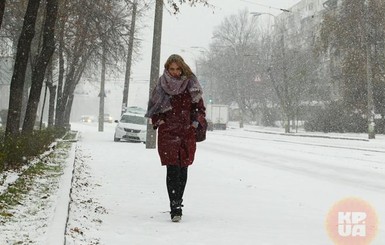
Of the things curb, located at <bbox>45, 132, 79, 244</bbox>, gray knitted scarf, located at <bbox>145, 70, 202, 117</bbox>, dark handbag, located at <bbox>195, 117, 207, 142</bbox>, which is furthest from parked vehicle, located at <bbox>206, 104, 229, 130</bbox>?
gray knitted scarf, located at <bbox>145, 70, 202, 117</bbox>

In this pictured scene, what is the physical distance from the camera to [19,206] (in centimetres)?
623

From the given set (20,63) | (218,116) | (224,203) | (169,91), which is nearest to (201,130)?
(169,91)

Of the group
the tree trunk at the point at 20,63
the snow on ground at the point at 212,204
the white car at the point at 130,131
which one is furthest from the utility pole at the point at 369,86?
the tree trunk at the point at 20,63

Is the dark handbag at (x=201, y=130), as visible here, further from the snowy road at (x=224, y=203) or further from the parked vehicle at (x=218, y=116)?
the parked vehicle at (x=218, y=116)

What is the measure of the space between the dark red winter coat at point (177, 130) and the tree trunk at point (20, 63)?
258 inches

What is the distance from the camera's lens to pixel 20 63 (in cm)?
1177

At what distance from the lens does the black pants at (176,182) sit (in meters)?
6.09

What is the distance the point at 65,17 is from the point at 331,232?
1445 centimetres

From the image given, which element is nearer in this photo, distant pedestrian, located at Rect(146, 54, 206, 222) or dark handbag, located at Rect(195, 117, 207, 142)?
distant pedestrian, located at Rect(146, 54, 206, 222)

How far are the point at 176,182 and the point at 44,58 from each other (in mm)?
8864

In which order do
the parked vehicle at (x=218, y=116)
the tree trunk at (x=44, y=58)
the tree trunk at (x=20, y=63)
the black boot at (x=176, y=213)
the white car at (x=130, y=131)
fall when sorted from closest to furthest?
1. the black boot at (x=176, y=213)
2. the tree trunk at (x=20, y=63)
3. the tree trunk at (x=44, y=58)
4. the white car at (x=130, y=131)
5. the parked vehicle at (x=218, y=116)

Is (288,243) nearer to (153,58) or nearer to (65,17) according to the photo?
(65,17)

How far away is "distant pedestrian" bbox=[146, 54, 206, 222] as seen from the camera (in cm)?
604

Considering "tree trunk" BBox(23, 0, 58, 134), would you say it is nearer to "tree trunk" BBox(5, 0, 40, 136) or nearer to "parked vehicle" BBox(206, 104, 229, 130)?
"tree trunk" BBox(5, 0, 40, 136)
